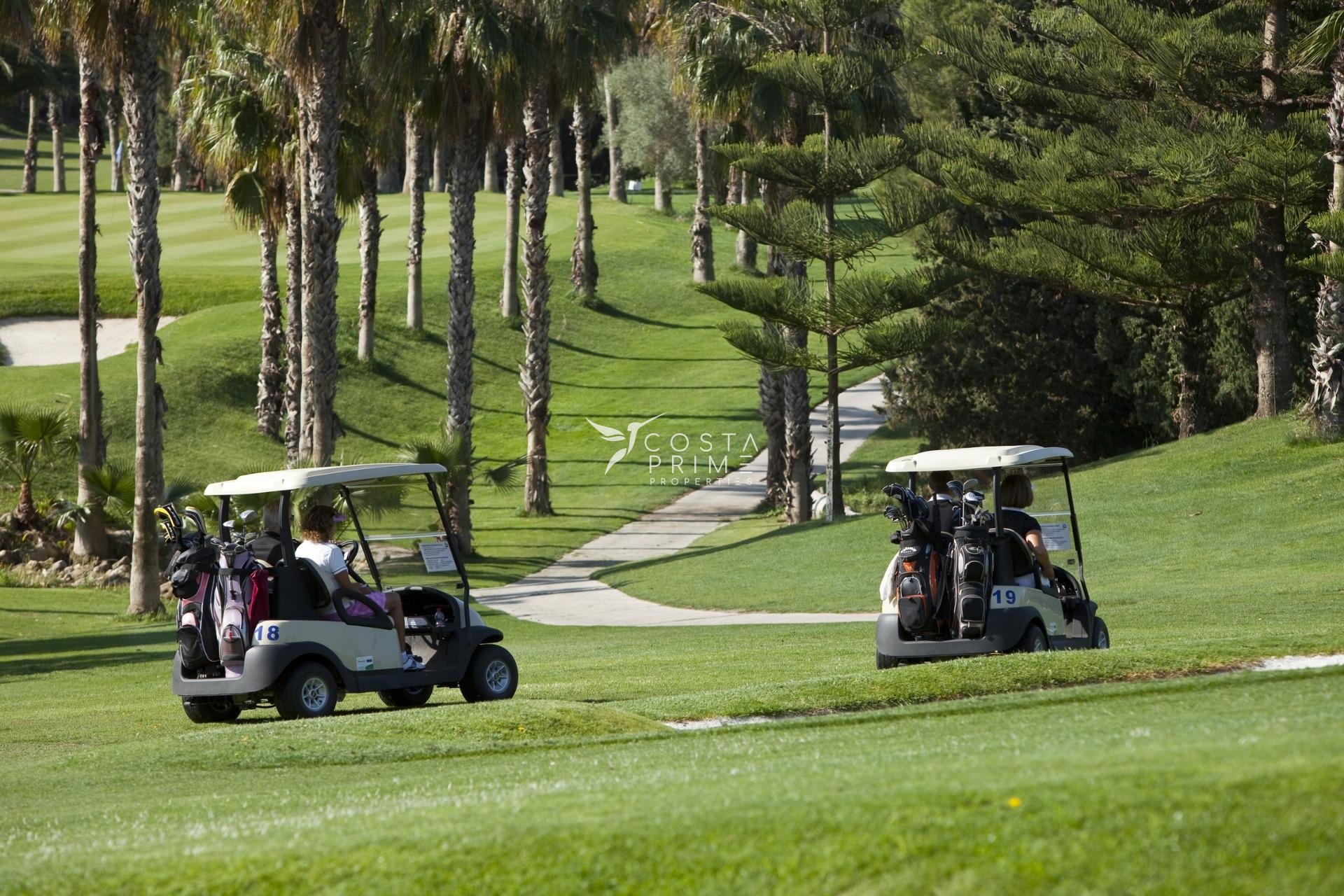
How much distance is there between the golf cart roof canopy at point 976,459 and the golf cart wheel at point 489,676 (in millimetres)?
3241

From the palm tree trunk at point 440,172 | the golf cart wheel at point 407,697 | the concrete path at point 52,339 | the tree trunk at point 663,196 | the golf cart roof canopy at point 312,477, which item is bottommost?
the golf cart wheel at point 407,697

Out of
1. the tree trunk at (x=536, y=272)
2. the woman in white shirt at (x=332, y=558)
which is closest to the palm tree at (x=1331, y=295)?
the tree trunk at (x=536, y=272)

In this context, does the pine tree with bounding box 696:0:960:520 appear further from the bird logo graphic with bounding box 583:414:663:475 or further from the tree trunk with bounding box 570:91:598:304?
the tree trunk with bounding box 570:91:598:304

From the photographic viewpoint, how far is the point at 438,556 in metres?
10.9

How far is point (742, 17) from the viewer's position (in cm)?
2855

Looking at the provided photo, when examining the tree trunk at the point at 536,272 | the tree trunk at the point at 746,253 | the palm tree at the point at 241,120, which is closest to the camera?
the palm tree at the point at 241,120

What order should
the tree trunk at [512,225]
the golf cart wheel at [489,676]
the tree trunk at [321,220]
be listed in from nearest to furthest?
the golf cart wheel at [489,676] < the tree trunk at [321,220] < the tree trunk at [512,225]

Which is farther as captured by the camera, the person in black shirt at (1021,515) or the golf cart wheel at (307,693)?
the person in black shirt at (1021,515)

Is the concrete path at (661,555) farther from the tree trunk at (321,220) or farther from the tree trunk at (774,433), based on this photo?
the tree trunk at (321,220)

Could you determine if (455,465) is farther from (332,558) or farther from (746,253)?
(746,253)

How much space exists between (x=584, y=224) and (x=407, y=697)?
120 feet

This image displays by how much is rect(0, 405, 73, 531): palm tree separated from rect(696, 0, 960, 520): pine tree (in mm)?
11309

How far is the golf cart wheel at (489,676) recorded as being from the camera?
11.1m

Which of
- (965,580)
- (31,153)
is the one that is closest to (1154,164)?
(965,580)
